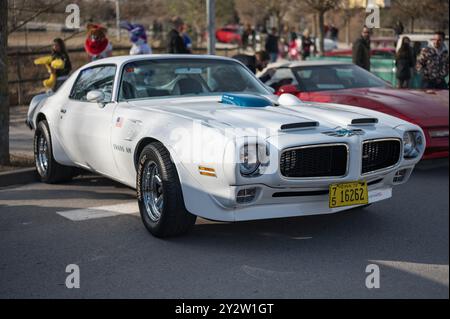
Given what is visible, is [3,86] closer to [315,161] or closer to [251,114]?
[251,114]

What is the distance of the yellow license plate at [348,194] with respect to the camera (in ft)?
17.0

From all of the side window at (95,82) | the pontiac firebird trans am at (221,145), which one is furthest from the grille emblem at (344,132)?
A: the side window at (95,82)

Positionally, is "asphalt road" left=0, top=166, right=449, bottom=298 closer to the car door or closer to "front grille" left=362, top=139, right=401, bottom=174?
the car door

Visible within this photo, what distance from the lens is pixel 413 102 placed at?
855cm

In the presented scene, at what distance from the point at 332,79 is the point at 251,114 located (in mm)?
4659

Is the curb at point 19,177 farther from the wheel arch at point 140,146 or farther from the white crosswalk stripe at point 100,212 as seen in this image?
the wheel arch at point 140,146

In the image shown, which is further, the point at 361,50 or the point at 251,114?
the point at 361,50

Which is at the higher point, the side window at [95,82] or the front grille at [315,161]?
the side window at [95,82]

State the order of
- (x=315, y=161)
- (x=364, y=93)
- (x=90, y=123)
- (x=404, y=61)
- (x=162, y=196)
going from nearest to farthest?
1. (x=315, y=161)
2. (x=162, y=196)
3. (x=90, y=123)
4. (x=364, y=93)
5. (x=404, y=61)

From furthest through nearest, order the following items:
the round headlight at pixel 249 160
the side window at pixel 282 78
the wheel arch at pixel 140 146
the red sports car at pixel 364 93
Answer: the side window at pixel 282 78, the red sports car at pixel 364 93, the wheel arch at pixel 140 146, the round headlight at pixel 249 160

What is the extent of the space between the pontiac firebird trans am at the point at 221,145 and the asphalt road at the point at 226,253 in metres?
0.32

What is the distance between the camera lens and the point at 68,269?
4781 millimetres

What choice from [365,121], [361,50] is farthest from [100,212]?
[361,50]

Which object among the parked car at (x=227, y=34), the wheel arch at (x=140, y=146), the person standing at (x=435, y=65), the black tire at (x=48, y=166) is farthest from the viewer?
the parked car at (x=227, y=34)
